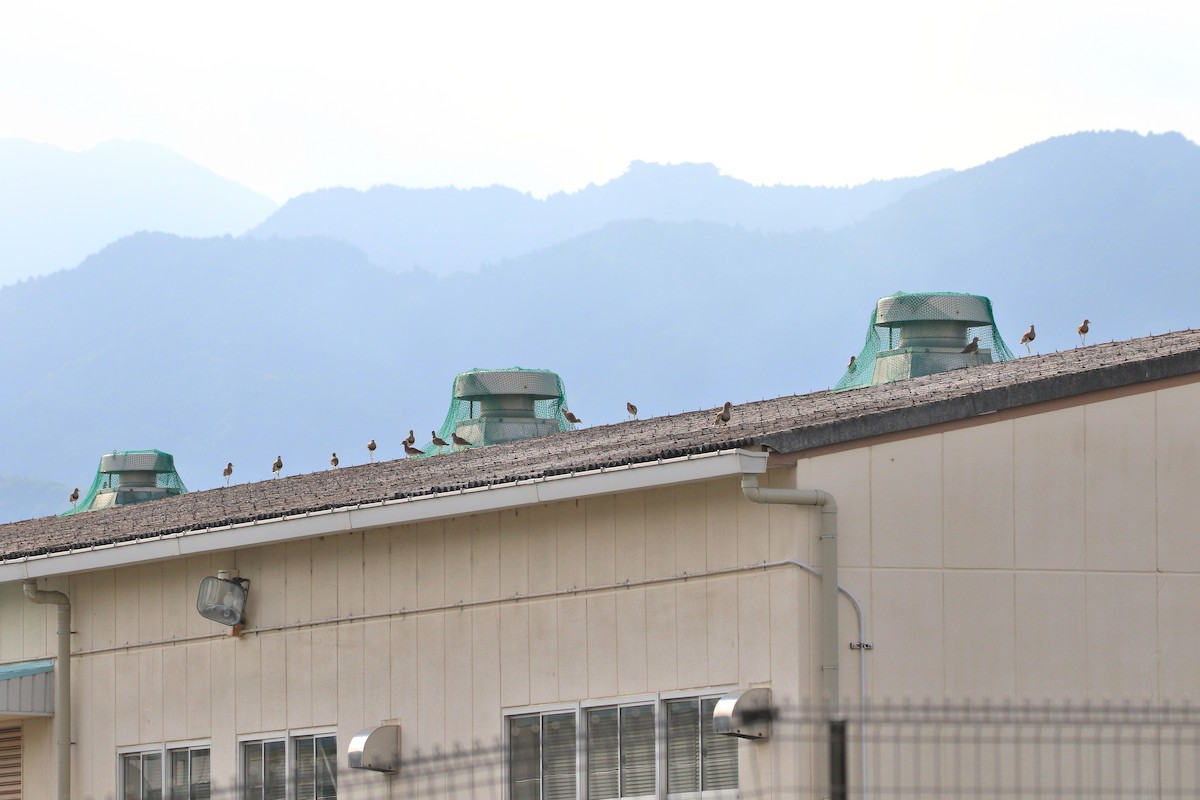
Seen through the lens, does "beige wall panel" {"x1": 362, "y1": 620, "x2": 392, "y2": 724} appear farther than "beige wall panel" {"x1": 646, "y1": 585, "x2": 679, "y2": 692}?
Yes

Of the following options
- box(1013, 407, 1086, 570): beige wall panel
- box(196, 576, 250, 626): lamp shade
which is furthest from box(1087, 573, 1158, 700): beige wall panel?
box(196, 576, 250, 626): lamp shade

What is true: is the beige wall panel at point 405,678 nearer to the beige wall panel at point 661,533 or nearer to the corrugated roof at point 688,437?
the corrugated roof at point 688,437

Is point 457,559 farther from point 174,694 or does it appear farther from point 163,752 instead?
point 163,752

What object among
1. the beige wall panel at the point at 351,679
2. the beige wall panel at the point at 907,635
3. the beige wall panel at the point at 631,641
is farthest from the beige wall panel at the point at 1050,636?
the beige wall panel at the point at 351,679

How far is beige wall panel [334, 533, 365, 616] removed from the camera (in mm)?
14922

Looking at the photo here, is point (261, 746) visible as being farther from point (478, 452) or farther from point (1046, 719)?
point (1046, 719)

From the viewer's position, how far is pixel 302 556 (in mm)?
15391

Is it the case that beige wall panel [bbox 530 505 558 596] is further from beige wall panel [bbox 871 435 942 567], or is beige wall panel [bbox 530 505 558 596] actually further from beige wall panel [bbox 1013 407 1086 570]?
beige wall panel [bbox 1013 407 1086 570]

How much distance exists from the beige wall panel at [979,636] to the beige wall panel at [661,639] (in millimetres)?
1768

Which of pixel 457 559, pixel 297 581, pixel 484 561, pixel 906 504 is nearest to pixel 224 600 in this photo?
pixel 297 581

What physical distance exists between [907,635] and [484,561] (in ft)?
11.1

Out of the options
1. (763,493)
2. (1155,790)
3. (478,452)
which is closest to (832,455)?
(763,493)

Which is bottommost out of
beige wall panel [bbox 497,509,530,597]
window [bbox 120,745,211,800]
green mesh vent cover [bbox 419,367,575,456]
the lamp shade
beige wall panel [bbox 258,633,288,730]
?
window [bbox 120,745,211,800]

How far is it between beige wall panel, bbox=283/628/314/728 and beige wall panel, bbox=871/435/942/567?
16.8 ft
